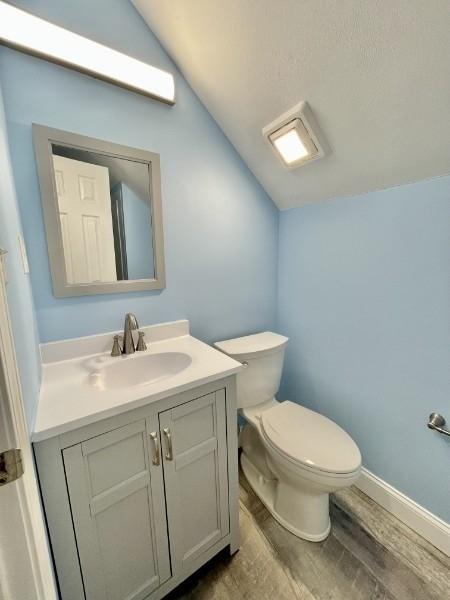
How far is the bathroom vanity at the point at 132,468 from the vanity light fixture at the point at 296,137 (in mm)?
995

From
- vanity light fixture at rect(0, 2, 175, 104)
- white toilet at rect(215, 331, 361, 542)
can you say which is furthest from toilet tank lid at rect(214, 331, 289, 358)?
vanity light fixture at rect(0, 2, 175, 104)

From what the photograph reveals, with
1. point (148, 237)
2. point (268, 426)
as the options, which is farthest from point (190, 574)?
point (148, 237)

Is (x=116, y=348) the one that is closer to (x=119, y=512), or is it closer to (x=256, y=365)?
(x=119, y=512)

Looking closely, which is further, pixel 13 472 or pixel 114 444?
pixel 114 444

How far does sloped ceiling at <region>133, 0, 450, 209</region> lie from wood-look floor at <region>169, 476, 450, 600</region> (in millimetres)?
1601

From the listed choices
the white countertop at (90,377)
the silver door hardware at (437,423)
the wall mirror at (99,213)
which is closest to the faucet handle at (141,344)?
the white countertop at (90,377)

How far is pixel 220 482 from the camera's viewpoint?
99cm

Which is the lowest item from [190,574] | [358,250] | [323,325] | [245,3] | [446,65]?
[190,574]

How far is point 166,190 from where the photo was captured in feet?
4.03

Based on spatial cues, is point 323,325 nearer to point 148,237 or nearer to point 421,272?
point 421,272

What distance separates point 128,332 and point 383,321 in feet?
3.95

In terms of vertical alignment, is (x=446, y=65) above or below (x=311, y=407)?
above

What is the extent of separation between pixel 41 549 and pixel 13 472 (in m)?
0.24

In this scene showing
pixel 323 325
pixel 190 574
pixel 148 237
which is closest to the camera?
pixel 190 574
